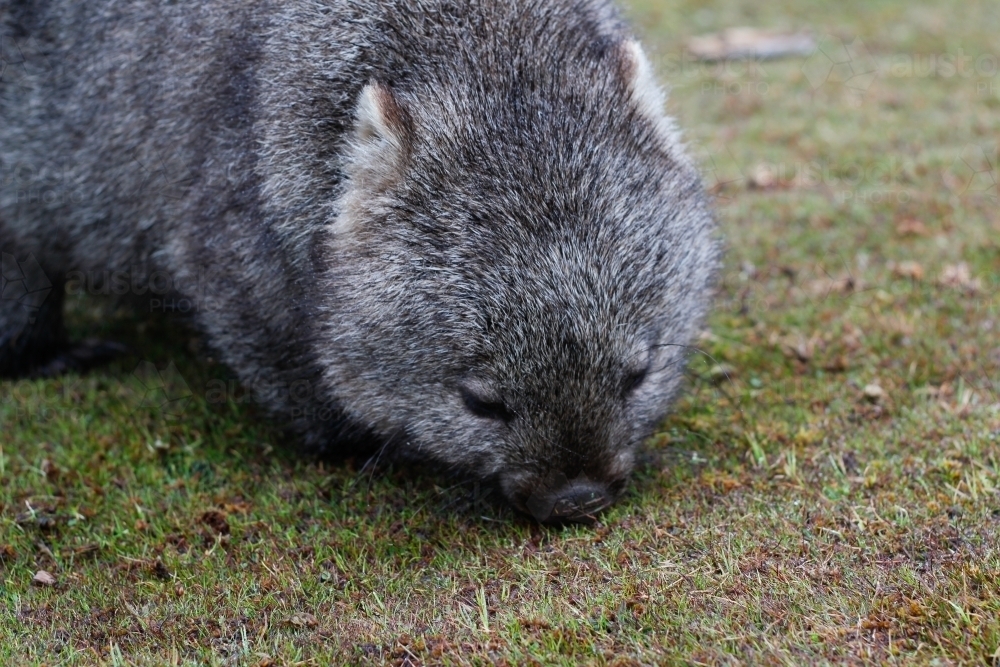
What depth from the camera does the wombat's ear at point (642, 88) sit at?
4.05m

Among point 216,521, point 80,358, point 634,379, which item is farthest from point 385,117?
point 80,358

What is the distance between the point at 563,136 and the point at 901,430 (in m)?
1.90

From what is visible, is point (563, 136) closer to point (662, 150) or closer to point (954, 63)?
point (662, 150)

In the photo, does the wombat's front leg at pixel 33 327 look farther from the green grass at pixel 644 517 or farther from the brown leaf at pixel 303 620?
the brown leaf at pixel 303 620

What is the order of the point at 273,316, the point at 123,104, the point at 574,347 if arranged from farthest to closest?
1. the point at 123,104
2. the point at 273,316
3. the point at 574,347

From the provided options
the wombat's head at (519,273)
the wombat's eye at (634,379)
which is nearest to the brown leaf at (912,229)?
the wombat's head at (519,273)

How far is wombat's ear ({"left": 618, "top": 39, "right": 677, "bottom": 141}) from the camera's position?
4047mm

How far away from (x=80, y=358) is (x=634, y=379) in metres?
3.28

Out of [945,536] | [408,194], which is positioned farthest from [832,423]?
[408,194]

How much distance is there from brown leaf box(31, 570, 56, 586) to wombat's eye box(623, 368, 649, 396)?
2.17 metres

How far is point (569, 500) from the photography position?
3867 millimetres

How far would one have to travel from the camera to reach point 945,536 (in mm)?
3662

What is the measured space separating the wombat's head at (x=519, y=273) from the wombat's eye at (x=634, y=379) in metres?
0.01

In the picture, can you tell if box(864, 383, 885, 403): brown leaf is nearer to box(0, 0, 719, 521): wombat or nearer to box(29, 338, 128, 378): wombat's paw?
box(0, 0, 719, 521): wombat
